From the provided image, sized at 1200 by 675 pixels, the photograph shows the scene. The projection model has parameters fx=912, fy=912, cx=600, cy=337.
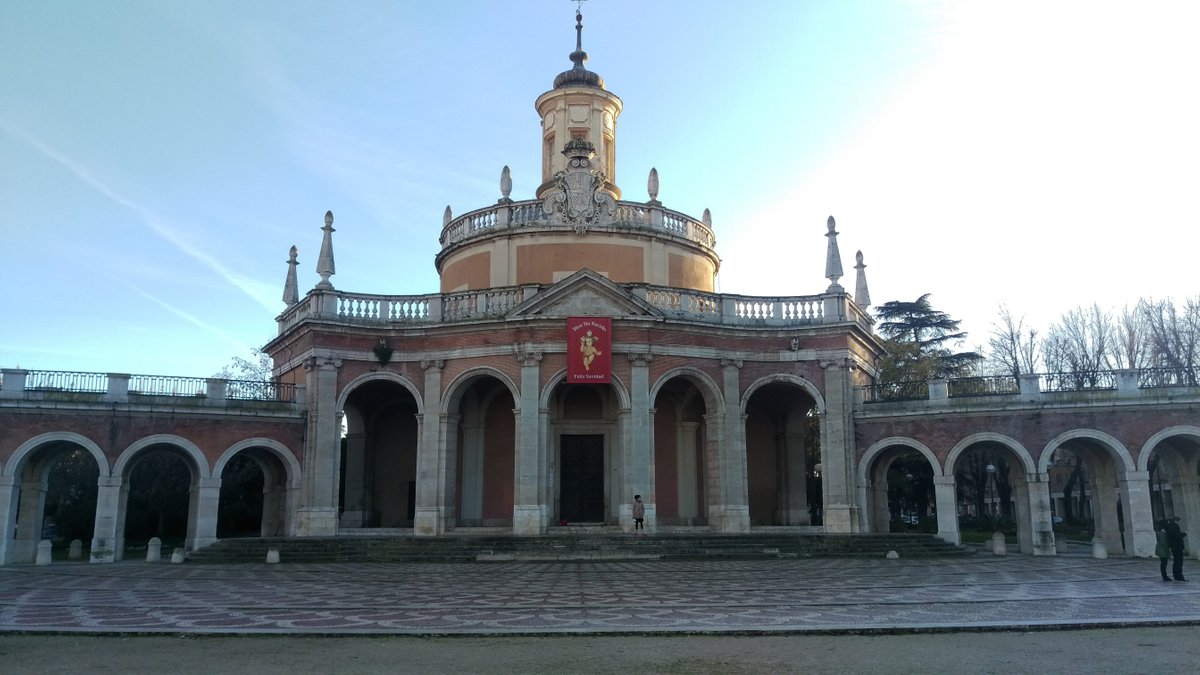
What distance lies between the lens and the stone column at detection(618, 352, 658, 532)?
2858 cm

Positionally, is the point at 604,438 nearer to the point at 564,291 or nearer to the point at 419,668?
the point at 564,291

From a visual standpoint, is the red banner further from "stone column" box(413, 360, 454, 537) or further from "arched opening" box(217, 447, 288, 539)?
"arched opening" box(217, 447, 288, 539)

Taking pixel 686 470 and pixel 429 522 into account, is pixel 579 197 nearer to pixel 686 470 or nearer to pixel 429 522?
pixel 686 470

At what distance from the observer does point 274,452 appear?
99.5 ft

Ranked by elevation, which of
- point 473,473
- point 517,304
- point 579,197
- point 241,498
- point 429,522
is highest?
point 579,197

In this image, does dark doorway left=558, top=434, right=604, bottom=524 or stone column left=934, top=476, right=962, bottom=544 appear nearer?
stone column left=934, top=476, right=962, bottom=544

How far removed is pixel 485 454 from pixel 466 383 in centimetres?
314

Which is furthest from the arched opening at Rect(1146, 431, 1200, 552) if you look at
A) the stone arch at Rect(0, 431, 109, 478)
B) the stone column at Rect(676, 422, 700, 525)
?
the stone arch at Rect(0, 431, 109, 478)

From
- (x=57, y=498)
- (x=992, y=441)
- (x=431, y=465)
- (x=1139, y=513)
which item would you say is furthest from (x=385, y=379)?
(x=1139, y=513)

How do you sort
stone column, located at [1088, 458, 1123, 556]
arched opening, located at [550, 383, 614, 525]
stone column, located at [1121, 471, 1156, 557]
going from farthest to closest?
1. arched opening, located at [550, 383, 614, 525]
2. stone column, located at [1088, 458, 1123, 556]
3. stone column, located at [1121, 471, 1156, 557]

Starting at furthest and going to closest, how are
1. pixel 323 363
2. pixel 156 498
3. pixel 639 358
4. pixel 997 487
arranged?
1. pixel 997 487
2. pixel 156 498
3. pixel 323 363
4. pixel 639 358

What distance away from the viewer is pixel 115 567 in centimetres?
2488

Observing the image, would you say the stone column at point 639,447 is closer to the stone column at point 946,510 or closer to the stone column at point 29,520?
the stone column at point 946,510

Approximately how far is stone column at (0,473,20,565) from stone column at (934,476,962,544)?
28.6 meters
